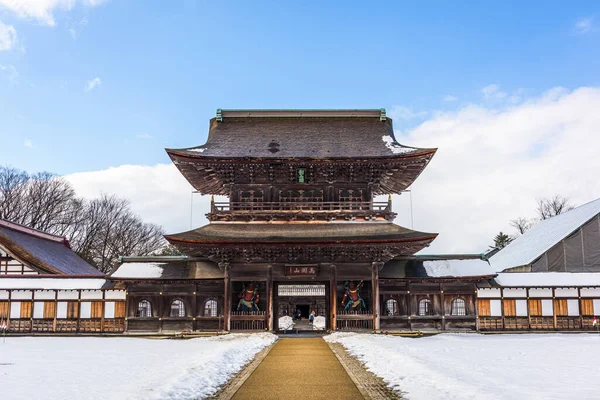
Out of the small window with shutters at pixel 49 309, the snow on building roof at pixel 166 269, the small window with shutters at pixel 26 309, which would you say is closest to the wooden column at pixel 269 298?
the snow on building roof at pixel 166 269

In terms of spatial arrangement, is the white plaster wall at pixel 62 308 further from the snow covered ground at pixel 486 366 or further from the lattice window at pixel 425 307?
the lattice window at pixel 425 307

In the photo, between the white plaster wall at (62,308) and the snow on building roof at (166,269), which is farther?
the white plaster wall at (62,308)

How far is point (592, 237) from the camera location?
37.2 meters

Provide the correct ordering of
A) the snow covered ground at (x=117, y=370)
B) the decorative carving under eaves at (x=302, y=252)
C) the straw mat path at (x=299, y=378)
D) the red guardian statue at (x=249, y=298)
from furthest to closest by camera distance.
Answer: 1. the red guardian statue at (x=249, y=298)
2. the decorative carving under eaves at (x=302, y=252)
3. the straw mat path at (x=299, y=378)
4. the snow covered ground at (x=117, y=370)

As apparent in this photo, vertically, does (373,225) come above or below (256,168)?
below

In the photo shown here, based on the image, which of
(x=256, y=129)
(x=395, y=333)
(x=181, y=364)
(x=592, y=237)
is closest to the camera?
(x=181, y=364)

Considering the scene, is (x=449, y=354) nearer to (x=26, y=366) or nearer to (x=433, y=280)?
(x=433, y=280)

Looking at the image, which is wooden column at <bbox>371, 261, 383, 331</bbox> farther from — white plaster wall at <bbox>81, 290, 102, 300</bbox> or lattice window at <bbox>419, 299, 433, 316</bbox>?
white plaster wall at <bbox>81, 290, 102, 300</bbox>

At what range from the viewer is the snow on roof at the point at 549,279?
100 ft

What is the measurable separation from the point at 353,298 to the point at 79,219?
47857mm

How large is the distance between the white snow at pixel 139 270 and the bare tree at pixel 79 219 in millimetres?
33809

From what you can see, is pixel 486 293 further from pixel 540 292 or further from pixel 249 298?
pixel 249 298

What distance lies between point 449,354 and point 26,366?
41.5 ft

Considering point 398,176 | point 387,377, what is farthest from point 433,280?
point 387,377
